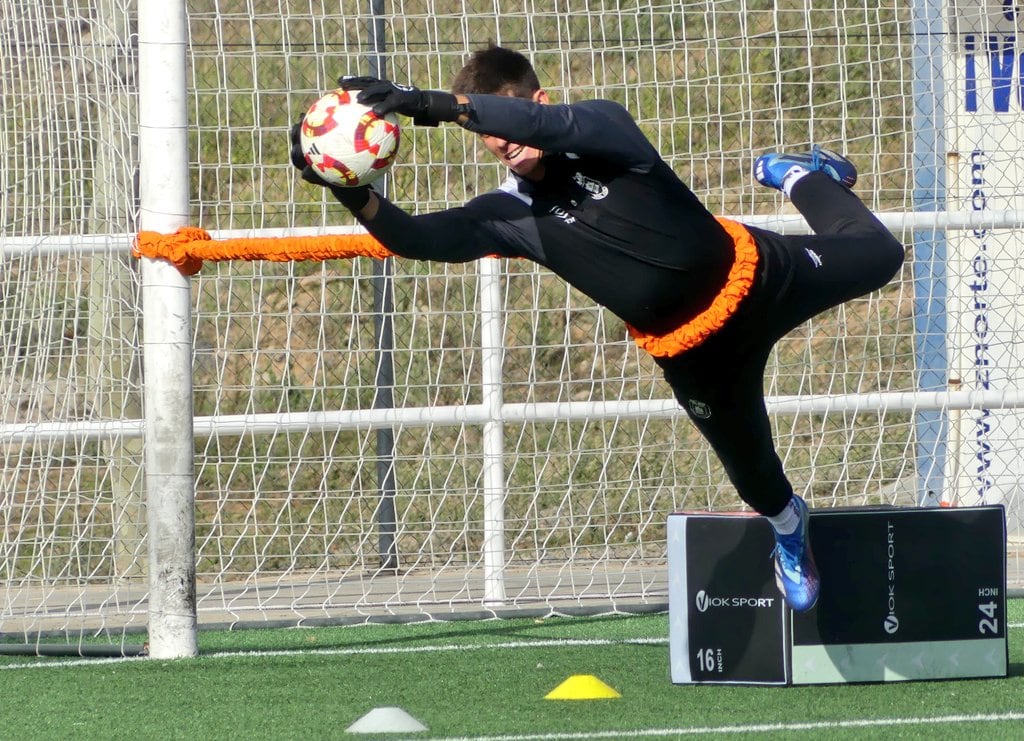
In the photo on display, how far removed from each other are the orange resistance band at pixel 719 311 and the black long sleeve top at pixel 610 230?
2 centimetres

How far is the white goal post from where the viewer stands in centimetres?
591

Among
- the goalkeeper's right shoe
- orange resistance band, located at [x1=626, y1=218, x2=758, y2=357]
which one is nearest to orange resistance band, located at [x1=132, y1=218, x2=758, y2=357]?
orange resistance band, located at [x1=626, y1=218, x2=758, y2=357]

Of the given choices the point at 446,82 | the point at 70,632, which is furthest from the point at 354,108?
the point at 446,82

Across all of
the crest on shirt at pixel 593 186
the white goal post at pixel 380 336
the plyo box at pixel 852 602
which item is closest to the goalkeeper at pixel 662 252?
the crest on shirt at pixel 593 186

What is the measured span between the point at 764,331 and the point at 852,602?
3.23ft

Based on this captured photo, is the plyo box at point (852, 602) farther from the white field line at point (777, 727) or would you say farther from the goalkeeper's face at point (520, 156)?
the goalkeeper's face at point (520, 156)

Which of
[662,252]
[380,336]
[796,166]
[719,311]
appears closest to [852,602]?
[719,311]

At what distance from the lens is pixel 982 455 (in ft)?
25.8

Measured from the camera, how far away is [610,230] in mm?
4387

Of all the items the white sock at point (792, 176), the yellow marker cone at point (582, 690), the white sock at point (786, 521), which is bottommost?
the yellow marker cone at point (582, 690)

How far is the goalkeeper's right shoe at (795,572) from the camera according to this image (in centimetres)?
470

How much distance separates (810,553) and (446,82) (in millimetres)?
6897

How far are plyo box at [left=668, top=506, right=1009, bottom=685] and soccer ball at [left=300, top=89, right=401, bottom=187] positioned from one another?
169cm

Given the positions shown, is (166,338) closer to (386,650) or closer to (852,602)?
(386,650)
